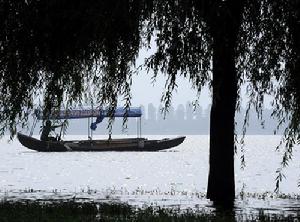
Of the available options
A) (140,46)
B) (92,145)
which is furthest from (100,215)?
(92,145)

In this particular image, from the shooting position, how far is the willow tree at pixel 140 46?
13102 mm

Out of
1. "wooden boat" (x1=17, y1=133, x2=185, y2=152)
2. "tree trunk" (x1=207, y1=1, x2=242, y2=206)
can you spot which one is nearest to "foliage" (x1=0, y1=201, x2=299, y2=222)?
"tree trunk" (x1=207, y1=1, x2=242, y2=206)

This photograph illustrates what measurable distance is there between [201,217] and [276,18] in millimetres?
4841

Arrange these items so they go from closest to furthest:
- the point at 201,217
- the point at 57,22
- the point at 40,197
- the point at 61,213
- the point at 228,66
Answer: the point at 201,217 < the point at 61,213 < the point at 57,22 < the point at 228,66 < the point at 40,197

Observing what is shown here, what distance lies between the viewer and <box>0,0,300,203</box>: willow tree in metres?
13.1

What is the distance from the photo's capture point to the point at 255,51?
1423cm

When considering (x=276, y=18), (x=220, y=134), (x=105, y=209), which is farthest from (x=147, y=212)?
(x=276, y=18)

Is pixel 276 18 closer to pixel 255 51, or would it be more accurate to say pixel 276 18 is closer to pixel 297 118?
pixel 255 51

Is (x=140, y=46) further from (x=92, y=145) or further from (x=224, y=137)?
(x=92, y=145)

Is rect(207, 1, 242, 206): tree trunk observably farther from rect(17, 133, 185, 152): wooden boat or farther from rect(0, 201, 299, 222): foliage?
rect(17, 133, 185, 152): wooden boat

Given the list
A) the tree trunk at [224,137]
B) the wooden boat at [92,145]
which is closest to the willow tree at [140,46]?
the tree trunk at [224,137]

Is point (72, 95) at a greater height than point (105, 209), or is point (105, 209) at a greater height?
point (72, 95)

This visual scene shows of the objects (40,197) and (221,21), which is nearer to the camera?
(221,21)

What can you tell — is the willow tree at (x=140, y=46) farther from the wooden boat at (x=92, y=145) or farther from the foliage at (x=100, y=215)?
the wooden boat at (x=92, y=145)
